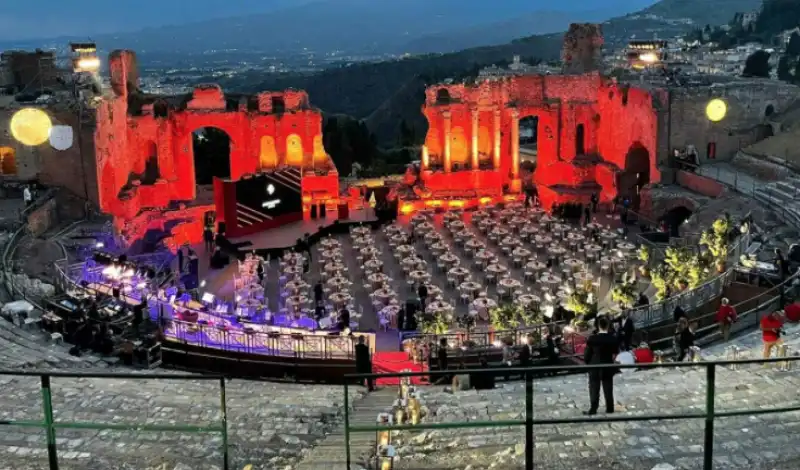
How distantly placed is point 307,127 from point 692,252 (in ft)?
74.9

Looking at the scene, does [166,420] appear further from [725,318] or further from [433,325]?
[725,318]

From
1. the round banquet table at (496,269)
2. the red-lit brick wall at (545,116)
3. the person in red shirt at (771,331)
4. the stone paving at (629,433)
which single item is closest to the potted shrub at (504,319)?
the round banquet table at (496,269)

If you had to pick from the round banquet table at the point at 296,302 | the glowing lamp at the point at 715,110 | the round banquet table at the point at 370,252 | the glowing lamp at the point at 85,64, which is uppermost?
the glowing lamp at the point at 85,64

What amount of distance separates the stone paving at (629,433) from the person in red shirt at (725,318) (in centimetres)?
384

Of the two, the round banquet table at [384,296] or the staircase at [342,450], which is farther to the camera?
the round banquet table at [384,296]

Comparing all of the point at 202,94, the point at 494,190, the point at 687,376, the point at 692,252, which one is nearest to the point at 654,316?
the point at 692,252

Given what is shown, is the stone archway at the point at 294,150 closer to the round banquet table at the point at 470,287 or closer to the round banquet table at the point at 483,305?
the round banquet table at the point at 470,287

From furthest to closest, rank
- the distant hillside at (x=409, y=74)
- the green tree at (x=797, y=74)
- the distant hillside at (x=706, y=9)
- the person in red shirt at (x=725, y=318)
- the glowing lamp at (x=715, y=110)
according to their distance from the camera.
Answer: the distant hillside at (x=706, y=9) < the distant hillside at (x=409, y=74) < the green tree at (x=797, y=74) < the glowing lamp at (x=715, y=110) < the person in red shirt at (x=725, y=318)

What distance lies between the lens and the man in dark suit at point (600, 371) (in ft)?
36.4

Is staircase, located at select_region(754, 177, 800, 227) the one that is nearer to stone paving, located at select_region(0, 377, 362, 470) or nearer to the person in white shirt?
stone paving, located at select_region(0, 377, 362, 470)

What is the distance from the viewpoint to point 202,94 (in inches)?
1688

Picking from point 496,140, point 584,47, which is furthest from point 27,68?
point 584,47

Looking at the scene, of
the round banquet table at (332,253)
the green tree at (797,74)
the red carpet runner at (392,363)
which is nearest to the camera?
the red carpet runner at (392,363)

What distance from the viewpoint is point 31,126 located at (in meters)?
31.8
